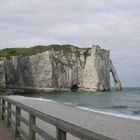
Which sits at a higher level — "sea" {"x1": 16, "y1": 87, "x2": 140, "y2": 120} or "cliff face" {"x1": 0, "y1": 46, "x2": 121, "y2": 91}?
"cliff face" {"x1": 0, "y1": 46, "x2": 121, "y2": 91}

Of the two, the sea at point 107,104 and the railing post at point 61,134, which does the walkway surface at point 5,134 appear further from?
the sea at point 107,104

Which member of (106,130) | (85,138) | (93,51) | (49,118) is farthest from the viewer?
(93,51)

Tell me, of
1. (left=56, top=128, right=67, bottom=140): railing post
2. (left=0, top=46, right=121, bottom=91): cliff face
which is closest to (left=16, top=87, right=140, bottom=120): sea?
(left=56, top=128, right=67, bottom=140): railing post

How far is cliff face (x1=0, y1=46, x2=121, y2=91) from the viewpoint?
5846 inches

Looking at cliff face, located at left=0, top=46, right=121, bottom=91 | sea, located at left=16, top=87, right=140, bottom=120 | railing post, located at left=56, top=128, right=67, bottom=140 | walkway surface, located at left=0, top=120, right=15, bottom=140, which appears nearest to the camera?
railing post, located at left=56, top=128, right=67, bottom=140

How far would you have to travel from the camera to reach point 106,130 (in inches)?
583

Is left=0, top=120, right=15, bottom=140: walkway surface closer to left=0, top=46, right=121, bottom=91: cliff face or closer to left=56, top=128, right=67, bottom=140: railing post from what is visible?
left=56, top=128, right=67, bottom=140: railing post

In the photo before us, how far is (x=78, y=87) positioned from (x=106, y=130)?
154 metres

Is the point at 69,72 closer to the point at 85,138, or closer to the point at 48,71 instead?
the point at 48,71

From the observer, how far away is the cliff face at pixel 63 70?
5846 inches

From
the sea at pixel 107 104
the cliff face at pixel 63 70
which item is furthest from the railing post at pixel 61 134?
the cliff face at pixel 63 70

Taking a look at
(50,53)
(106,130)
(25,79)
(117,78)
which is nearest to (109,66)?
(117,78)

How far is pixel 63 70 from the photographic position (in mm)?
163500

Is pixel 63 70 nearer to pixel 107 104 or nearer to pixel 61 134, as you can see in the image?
pixel 107 104
